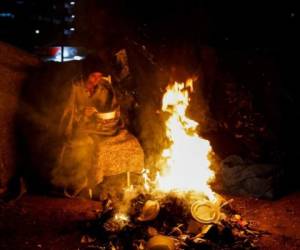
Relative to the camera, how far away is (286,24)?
10164mm

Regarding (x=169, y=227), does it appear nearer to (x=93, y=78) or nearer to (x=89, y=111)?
(x=89, y=111)

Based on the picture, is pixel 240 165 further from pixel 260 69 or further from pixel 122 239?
pixel 122 239

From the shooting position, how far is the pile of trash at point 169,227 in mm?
5207

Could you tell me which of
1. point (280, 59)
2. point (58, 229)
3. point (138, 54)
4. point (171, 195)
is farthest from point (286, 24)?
point (58, 229)

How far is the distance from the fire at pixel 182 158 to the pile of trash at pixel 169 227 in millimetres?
401

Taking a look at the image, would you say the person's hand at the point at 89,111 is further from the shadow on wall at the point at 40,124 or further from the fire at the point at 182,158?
the fire at the point at 182,158

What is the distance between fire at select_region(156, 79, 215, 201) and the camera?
6.43 metres

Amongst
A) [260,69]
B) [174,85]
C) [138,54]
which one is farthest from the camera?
[138,54]

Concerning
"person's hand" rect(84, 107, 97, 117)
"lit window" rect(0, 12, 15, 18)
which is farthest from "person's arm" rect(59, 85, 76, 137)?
"lit window" rect(0, 12, 15, 18)

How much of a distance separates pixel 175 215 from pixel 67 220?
5.86ft

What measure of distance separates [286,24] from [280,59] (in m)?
2.14

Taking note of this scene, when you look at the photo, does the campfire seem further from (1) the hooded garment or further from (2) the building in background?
(2) the building in background

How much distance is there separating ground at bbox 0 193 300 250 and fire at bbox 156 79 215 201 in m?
0.96

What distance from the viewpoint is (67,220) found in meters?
6.19
